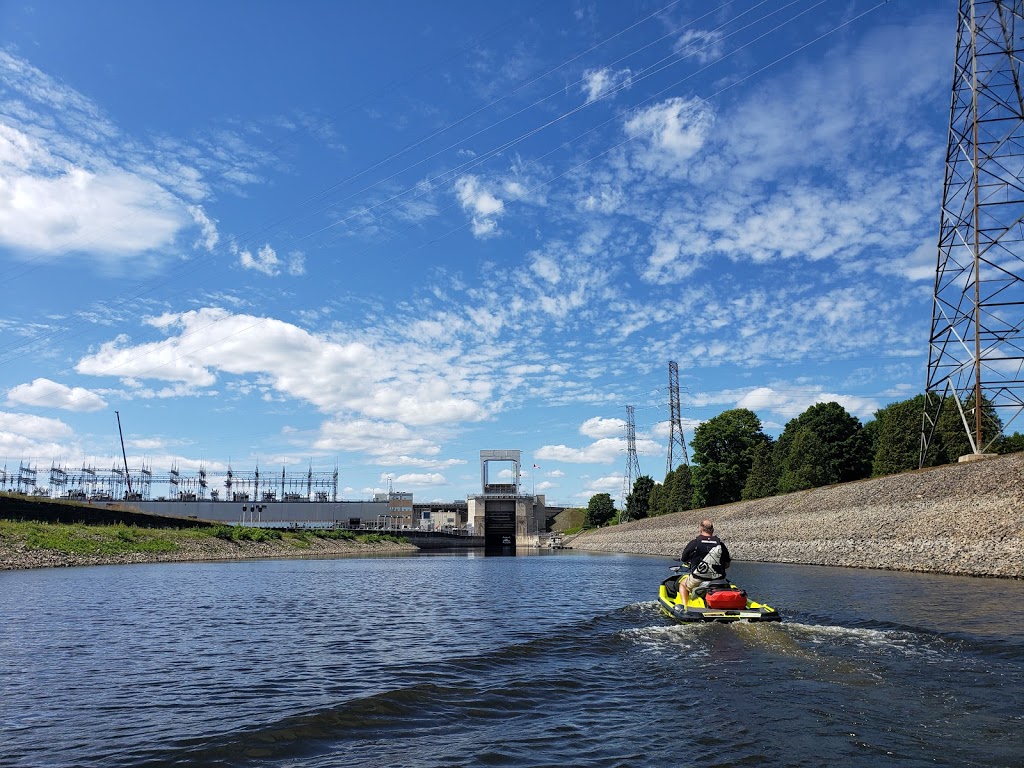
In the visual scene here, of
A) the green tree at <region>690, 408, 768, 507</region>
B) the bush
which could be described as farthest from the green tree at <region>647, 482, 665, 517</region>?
the bush

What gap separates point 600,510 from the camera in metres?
185

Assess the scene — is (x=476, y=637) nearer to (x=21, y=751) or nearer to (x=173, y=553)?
(x=21, y=751)

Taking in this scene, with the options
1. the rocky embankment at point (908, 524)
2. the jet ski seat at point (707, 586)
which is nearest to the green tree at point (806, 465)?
the rocky embankment at point (908, 524)

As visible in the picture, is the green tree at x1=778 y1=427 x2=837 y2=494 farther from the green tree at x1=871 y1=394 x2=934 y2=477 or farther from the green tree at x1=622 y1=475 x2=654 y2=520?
the green tree at x1=622 y1=475 x2=654 y2=520

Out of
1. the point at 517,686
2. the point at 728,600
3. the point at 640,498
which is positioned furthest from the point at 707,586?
the point at 640,498

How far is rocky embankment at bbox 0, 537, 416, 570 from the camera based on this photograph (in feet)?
157

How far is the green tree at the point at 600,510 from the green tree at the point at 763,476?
3757 inches

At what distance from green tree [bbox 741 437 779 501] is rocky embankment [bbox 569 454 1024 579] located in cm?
1396

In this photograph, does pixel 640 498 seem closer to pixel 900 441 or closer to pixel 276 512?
pixel 900 441

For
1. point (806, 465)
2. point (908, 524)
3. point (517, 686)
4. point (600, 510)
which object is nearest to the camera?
point (517, 686)

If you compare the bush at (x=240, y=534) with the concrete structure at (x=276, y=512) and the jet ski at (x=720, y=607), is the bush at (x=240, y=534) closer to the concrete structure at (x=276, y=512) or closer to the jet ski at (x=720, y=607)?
the jet ski at (x=720, y=607)

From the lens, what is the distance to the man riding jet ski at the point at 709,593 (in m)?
18.1

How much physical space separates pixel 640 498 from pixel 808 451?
229 ft

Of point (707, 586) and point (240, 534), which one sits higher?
point (240, 534)
